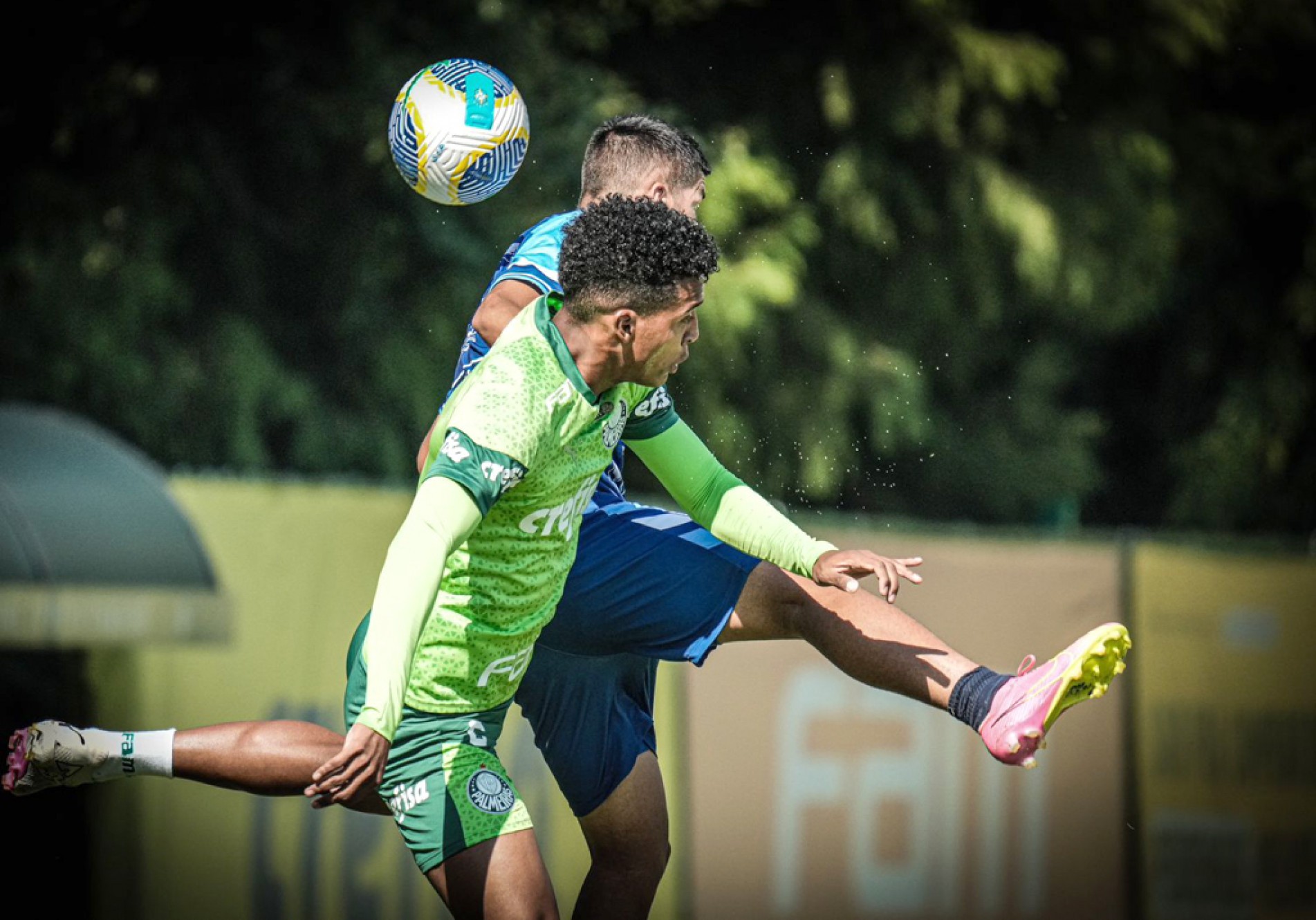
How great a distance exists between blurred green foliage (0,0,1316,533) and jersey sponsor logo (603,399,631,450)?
20.9 feet

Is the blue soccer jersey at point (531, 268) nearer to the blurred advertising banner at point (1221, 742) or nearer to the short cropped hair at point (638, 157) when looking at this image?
the short cropped hair at point (638, 157)

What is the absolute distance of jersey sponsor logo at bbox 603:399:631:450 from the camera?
385 centimetres

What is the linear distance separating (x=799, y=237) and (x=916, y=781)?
14.7ft

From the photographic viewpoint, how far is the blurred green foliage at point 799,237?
10586 mm

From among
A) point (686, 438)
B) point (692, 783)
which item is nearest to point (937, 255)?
point (692, 783)

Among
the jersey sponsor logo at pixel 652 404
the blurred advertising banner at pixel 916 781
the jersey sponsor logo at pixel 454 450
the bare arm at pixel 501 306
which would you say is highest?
the bare arm at pixel 501 306

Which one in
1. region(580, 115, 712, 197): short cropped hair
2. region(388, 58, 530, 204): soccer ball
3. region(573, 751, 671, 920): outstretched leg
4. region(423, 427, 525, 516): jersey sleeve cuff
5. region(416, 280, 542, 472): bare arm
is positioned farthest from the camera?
region(388, 58, 530, 204): soccer ball

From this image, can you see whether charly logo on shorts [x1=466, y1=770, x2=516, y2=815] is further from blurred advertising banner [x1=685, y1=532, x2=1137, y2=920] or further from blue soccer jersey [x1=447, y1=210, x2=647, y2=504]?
blurred advertising banner [x1=685, y1=532, x2=1137, y2=920]

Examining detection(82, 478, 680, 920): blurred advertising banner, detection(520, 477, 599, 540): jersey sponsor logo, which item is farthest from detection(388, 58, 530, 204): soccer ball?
detection(82, 478, 680, 920): blurred advertising banner

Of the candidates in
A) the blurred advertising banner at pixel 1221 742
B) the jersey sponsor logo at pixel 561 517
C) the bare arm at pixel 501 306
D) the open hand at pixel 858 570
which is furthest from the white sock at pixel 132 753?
the blurred advertising banner at pixel 1221 742

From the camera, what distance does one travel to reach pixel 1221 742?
9234 mm

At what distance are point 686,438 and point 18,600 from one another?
3495 millimetres

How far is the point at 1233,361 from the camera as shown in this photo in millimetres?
15188

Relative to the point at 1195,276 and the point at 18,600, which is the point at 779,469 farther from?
the point at 18,600
